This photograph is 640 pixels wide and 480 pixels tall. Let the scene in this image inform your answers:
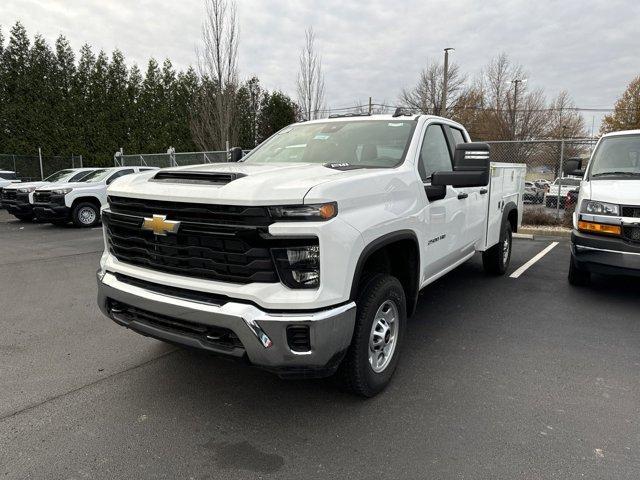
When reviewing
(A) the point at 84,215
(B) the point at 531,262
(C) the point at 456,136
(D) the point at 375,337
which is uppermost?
(C) the point at 456,136

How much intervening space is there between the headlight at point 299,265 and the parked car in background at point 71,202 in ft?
35.9

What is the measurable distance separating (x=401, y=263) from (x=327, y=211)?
4.11ft

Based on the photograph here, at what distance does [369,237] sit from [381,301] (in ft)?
1.58

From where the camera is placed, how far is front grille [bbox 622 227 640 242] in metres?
4.82

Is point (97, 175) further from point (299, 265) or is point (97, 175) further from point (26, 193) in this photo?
point (299, 265)

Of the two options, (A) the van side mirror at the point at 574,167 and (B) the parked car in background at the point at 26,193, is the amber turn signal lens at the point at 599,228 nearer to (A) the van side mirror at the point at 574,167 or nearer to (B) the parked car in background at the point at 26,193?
(A) the van side mirror at the point at 574,167

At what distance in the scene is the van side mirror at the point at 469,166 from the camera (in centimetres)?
351

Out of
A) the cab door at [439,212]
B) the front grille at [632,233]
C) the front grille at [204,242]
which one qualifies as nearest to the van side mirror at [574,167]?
the front grille at [632,233]

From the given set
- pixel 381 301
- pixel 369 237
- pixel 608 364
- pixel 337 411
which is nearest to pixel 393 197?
pixel 369 237

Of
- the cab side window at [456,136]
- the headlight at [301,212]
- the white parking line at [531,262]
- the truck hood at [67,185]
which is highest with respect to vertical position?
the cab side window at [456,136]

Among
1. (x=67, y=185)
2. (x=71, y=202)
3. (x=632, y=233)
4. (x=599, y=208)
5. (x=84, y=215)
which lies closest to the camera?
(x=632, y=233)

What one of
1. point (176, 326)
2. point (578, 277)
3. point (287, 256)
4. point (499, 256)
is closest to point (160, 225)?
point (176, 326)

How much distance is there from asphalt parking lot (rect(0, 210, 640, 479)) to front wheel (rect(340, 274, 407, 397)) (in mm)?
172

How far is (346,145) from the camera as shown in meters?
4.04
